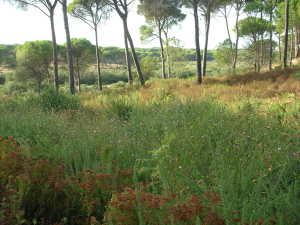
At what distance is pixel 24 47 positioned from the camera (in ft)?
135

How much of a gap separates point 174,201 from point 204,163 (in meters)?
1.25

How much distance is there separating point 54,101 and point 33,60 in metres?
35.5

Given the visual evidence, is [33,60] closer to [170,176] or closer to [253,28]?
[253,28]

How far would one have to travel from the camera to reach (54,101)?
8859 millimetres

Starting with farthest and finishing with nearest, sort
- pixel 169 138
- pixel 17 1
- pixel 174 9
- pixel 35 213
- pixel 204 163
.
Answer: pixel 174 9 → pixel 17 1 → pixel 169 138 → pixel 204 163 → pixel 35 213

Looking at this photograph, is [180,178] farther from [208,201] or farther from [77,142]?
[77,142]

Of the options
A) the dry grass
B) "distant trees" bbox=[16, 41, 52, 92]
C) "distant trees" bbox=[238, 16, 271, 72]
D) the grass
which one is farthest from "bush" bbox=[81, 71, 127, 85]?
the grass

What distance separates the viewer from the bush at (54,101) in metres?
8.60

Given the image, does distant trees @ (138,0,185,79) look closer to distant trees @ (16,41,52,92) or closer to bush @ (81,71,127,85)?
distant trees @ (16,41,52,92)

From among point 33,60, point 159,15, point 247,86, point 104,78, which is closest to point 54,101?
point 247,86

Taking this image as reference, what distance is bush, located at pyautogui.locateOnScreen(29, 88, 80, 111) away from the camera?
28.2 feet

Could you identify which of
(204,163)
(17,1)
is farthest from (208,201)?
(17,1)

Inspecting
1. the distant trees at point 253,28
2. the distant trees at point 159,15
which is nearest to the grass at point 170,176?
the distant trees at point 159,15

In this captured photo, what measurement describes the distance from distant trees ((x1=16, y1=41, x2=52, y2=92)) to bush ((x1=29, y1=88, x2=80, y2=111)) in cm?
3348
